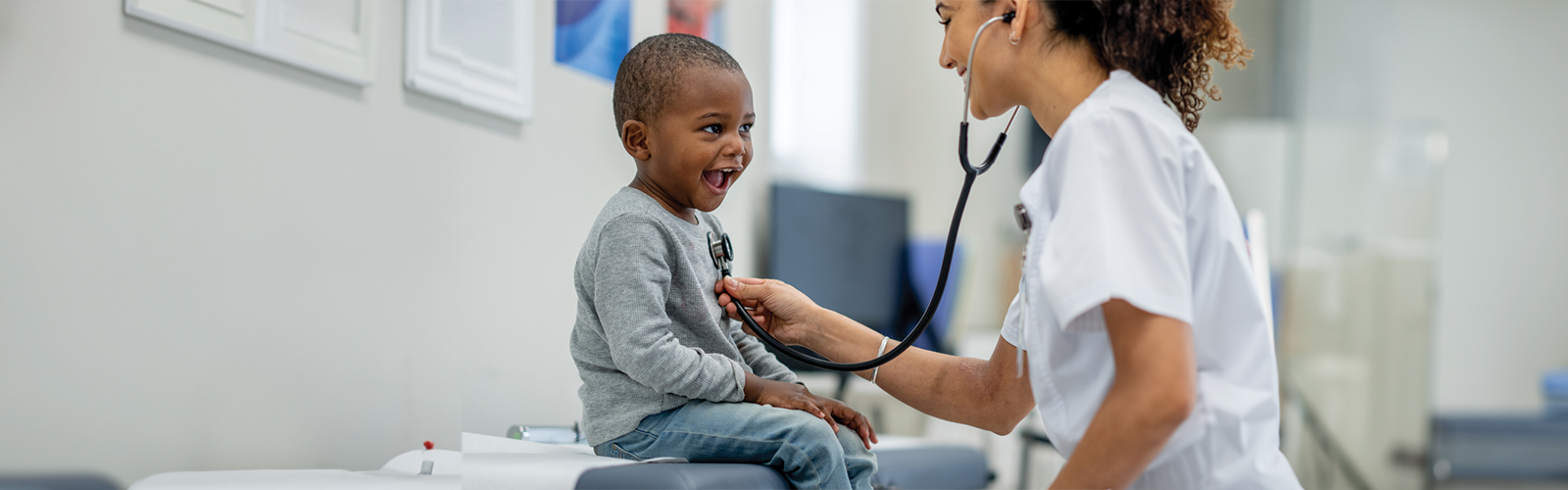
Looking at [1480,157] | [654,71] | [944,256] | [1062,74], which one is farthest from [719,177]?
[1480,157]

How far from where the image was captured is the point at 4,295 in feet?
2.32

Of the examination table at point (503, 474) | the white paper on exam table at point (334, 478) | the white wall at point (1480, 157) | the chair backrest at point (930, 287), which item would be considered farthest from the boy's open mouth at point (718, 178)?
the white wall at point (1480, 157)

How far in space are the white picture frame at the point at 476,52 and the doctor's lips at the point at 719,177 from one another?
0.19 meters

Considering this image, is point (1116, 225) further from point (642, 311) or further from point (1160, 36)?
point (642, 311)

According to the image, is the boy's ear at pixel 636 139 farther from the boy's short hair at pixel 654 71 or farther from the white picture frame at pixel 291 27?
the white picture frame at pixel 291 27

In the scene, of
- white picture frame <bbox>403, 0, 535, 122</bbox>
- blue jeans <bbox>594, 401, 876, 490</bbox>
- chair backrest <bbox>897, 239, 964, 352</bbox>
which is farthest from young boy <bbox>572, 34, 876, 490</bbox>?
chair backrest <bbox>897, 239, 964, 352</bbox>

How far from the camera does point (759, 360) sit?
38.6 inches

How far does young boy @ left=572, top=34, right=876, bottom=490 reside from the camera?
33.6 inches

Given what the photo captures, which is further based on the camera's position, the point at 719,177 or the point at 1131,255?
the point at 719,177

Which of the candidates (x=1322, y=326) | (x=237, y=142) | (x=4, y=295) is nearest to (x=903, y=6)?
(x=1322, y=326)

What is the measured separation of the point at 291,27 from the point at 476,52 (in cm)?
16

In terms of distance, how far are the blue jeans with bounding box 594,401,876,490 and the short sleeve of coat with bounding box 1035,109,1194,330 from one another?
0.25 metres

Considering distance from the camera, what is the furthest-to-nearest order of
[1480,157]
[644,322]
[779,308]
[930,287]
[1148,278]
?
[1480,157]
[930,287]
[779,308]
[644,322]
[1148,278]

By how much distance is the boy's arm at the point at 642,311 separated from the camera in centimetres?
83
